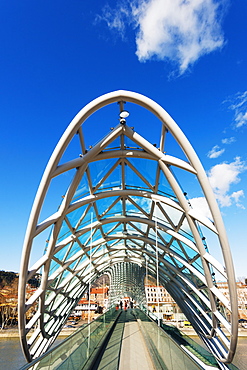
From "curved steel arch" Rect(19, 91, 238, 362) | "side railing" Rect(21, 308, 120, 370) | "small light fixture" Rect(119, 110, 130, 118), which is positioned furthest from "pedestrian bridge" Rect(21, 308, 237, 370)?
"small light fixture" Rect(119, 110, 130, 118)

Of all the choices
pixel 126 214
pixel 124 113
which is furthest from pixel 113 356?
pixel 126 214

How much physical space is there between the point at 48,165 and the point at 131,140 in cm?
495

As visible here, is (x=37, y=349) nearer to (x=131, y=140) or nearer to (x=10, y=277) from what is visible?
(x=131, y=140)

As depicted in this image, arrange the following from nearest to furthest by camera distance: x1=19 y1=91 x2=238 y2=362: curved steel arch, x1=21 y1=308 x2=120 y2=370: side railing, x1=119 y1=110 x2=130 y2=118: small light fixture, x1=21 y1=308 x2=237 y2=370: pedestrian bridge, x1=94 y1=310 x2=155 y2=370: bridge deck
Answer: x1=21 y1=308 x2=120 y2=370: side railing < x1=21 y1=308 x2=237 y2=370: pedestrian bridge < x1=94 y1=310 x2=155 y2=370: bridge deck < x1=19 y1=91 x2=238 y2=362: curved steel arch < x1=119 y1=110 x2=130 y2=118: small light fixture

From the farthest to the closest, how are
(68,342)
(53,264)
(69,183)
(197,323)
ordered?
(197,323) → (53,264) → (69,183) → (68,342)

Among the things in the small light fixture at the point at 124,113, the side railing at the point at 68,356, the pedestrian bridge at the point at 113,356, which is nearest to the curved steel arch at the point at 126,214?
the small light fixture at the point at 124,113

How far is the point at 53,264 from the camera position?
20.0m

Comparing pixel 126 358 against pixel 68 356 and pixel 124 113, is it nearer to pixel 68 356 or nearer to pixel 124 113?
pixel 68 356

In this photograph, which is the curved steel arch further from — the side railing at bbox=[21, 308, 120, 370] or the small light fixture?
the side railing at bbox=[21, 308, 120, 370]

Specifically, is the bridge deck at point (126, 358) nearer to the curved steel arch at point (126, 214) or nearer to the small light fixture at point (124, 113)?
the curved steel arch at point (126, 214)

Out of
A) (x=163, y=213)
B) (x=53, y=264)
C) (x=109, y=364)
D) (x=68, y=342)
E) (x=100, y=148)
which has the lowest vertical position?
(x=109, y=364)

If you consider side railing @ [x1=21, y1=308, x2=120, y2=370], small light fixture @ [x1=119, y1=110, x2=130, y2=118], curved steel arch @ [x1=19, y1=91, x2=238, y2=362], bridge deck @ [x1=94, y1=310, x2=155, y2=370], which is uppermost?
small light fixture @ [x1=119, y1=110, x2=130, y2=118]

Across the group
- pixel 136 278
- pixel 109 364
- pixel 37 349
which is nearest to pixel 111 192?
pixel 109 364

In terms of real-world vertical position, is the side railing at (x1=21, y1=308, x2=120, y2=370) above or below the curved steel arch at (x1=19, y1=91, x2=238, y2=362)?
below
